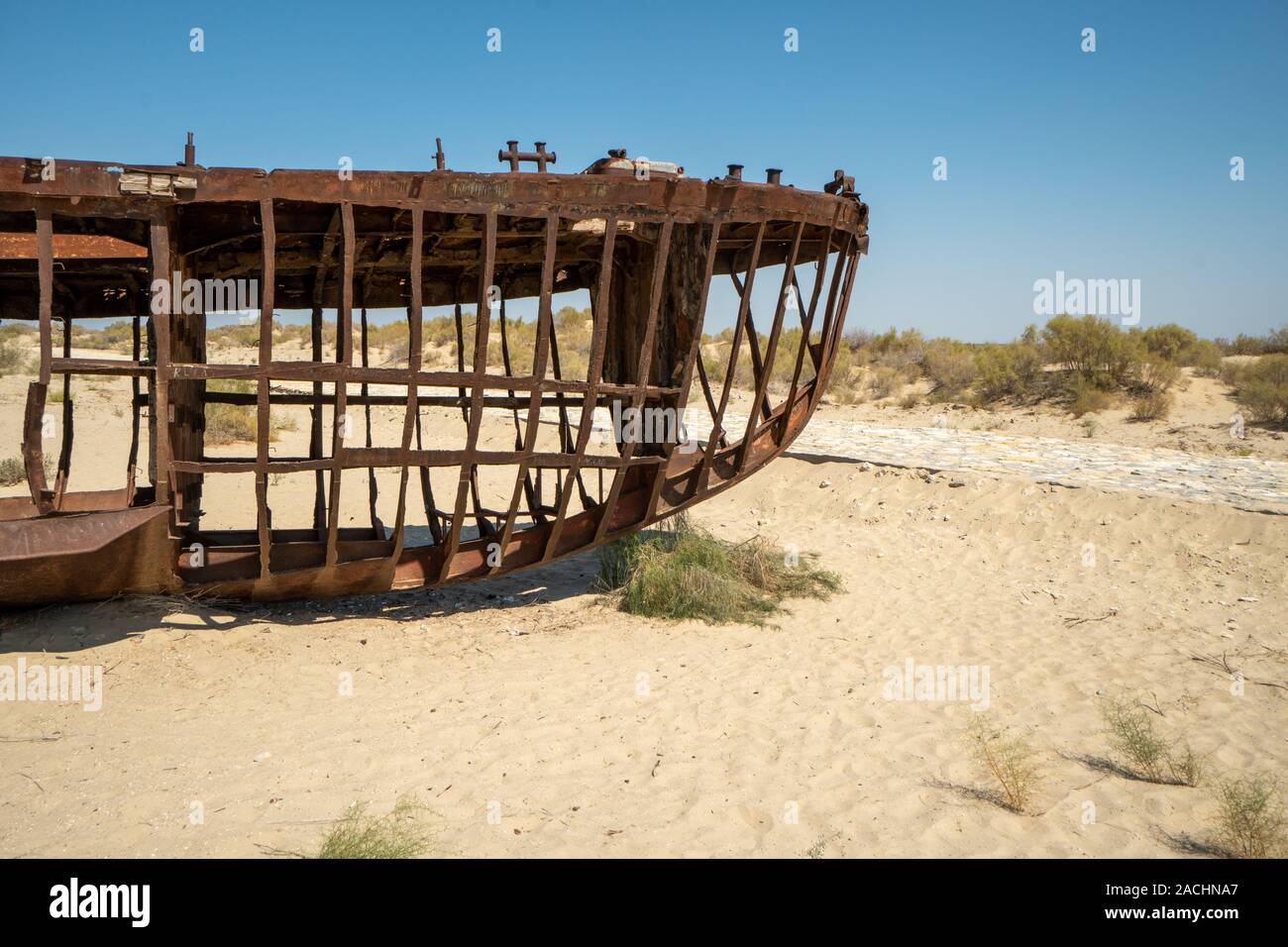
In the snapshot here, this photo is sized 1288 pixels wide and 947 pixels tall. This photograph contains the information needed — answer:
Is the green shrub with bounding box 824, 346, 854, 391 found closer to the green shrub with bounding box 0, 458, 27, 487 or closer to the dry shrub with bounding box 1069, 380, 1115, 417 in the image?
the dry shrub with bounding box 1069, 380, 1115, 417

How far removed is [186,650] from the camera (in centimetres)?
558

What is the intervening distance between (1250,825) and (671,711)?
3016 mm

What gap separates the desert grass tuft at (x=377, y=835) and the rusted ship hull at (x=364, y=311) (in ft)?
7.58

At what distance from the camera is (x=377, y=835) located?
3.59 m

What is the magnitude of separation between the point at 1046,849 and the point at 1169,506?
6958mm

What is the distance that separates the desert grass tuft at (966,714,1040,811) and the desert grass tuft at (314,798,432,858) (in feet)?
9.58

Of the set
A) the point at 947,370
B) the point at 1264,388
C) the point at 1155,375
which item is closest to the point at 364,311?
the point at 1264,388

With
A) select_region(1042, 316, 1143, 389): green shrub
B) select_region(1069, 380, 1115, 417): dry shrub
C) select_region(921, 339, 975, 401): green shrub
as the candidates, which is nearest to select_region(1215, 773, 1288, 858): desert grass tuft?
select_region(1069, 380, 1115, 417): dry shrub

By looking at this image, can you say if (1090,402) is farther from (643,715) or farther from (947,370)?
(643,715)

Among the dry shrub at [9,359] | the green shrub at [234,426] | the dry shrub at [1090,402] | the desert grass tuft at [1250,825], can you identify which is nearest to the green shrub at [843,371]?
the dry shrub at [1090,402]

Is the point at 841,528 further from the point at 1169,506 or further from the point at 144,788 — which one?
the point at 144,788

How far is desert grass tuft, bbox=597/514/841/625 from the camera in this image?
7184 millimetres

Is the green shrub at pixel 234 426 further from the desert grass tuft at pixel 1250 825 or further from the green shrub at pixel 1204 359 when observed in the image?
the green shrub at pixel 1204 359

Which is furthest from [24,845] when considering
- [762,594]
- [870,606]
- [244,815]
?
[870,606]
